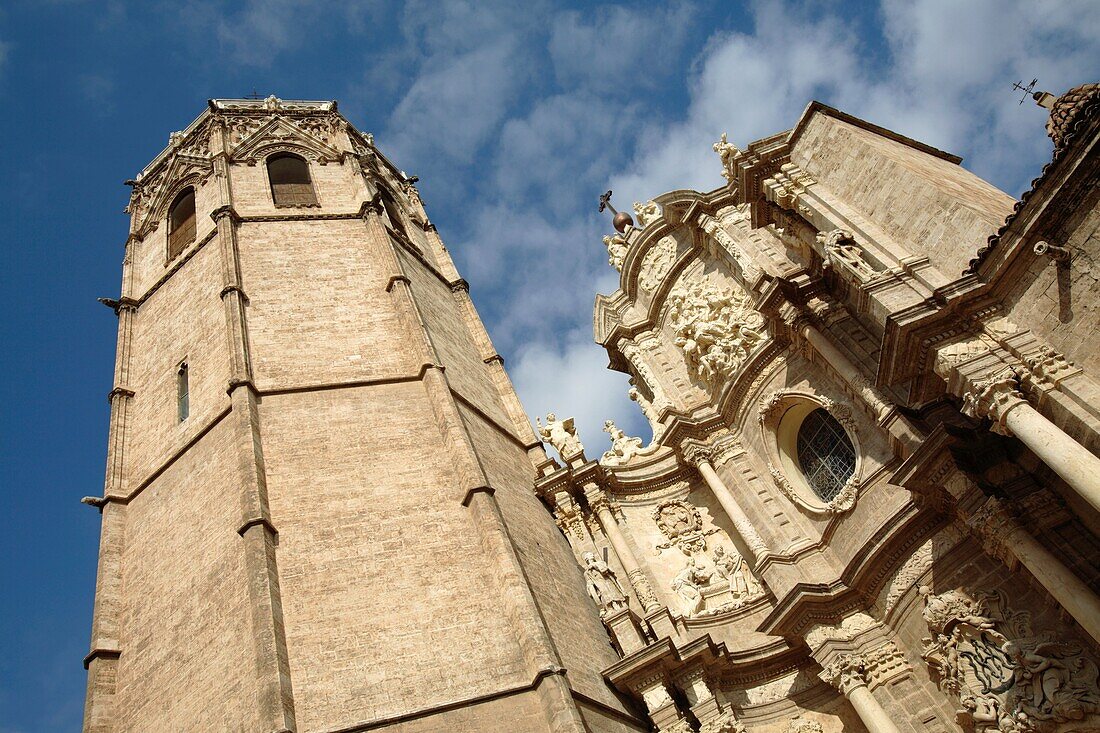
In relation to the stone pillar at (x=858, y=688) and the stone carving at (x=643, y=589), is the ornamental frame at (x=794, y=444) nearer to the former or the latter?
the stone pillar at (x=858, y=688)

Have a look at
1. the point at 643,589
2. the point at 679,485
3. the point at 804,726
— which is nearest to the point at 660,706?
the point at 804,726

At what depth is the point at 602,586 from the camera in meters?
13.3

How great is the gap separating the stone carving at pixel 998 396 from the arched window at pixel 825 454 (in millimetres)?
4266

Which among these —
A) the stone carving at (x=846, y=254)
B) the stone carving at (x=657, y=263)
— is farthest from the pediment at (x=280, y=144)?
the stone carving at (x=846, y=254)

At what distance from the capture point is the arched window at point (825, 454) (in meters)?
13.7

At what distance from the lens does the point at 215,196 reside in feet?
67.1

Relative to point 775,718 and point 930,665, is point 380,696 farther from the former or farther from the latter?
point 930,665

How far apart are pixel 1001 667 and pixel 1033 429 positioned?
311 centimetres

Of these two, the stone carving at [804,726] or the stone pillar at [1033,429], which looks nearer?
the stone pillar at [1033,429]

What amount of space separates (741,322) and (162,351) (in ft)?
36.5

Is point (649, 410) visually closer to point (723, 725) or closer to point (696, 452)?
point (696, 452)

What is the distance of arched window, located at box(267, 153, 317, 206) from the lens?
2111cm

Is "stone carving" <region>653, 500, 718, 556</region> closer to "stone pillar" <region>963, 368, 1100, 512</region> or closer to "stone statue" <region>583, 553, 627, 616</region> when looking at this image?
"stone statue" <region>583, 553, 627, 616</region>

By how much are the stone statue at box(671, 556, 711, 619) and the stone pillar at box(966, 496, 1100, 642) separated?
4.48m
